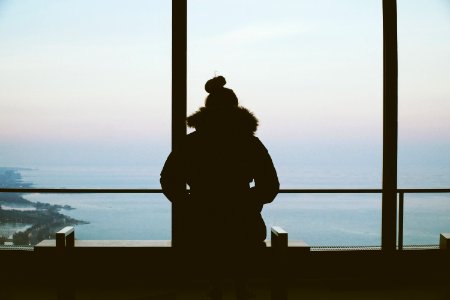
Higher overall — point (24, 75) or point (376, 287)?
point (24, 75)

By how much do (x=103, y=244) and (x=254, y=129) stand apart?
6.24 ft

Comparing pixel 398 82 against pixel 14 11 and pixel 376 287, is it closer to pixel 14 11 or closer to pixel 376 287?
pixel 376 287

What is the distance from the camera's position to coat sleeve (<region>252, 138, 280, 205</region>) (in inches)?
65.8

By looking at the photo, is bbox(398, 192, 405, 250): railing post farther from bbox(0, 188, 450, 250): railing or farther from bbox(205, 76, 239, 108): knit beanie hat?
bbox(205, 76, 239, 108): knit beanie hat

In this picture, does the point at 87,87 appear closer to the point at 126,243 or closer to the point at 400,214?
the point at 126,243

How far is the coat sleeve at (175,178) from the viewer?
1.70 meters

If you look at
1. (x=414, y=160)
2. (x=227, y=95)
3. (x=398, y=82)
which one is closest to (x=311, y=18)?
(x=398, y=82)

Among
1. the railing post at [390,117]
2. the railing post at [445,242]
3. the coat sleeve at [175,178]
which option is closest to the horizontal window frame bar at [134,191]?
the railing post at [390,117]

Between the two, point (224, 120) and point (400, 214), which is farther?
point (400, 214)

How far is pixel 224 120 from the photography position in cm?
170

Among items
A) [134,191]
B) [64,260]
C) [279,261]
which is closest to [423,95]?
[279,261]

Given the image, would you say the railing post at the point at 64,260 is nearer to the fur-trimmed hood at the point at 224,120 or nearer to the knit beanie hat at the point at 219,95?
the fur-trimmed hood at the point at 224,120

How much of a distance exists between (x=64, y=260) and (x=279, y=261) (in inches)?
44.1

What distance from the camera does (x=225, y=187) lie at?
1650mm
